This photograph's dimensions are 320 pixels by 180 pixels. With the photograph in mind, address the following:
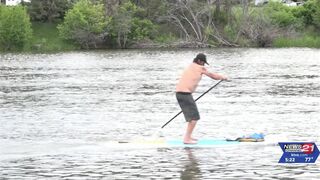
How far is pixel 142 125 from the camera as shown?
822 inches

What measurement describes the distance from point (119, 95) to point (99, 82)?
8.44 metres

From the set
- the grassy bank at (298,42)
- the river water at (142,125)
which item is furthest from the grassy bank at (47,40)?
the river water at (142,125)

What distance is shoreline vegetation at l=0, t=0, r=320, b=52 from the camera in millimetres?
94375

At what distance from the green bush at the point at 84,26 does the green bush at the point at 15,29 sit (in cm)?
474

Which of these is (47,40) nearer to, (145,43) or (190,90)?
(145,43)

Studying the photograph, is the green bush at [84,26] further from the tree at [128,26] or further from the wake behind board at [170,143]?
the wake behind board at [170,143]

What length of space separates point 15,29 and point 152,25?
18.8 metres

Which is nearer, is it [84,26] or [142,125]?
[142,125]

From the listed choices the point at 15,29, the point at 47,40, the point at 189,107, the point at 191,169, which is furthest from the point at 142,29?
the point at 191,169

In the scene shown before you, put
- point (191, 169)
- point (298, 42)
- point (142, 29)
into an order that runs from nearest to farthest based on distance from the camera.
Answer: point (191, 169) → point (298, 42) → point (142, 29)

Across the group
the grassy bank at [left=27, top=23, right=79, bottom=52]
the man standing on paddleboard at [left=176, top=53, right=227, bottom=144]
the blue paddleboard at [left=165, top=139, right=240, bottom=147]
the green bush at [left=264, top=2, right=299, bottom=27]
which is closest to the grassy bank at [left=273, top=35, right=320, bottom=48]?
the green bush at [left=264, top=2, right=299, bottom=27]

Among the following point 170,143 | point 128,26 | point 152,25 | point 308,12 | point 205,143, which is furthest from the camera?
point 308,12

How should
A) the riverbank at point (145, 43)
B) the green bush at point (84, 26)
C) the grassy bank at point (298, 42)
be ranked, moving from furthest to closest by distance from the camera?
the green bush at point (84, 26) < the riverbank at point (145, 43) < the grassy bank at point (298, 42)

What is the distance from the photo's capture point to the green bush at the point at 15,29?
92500mm
